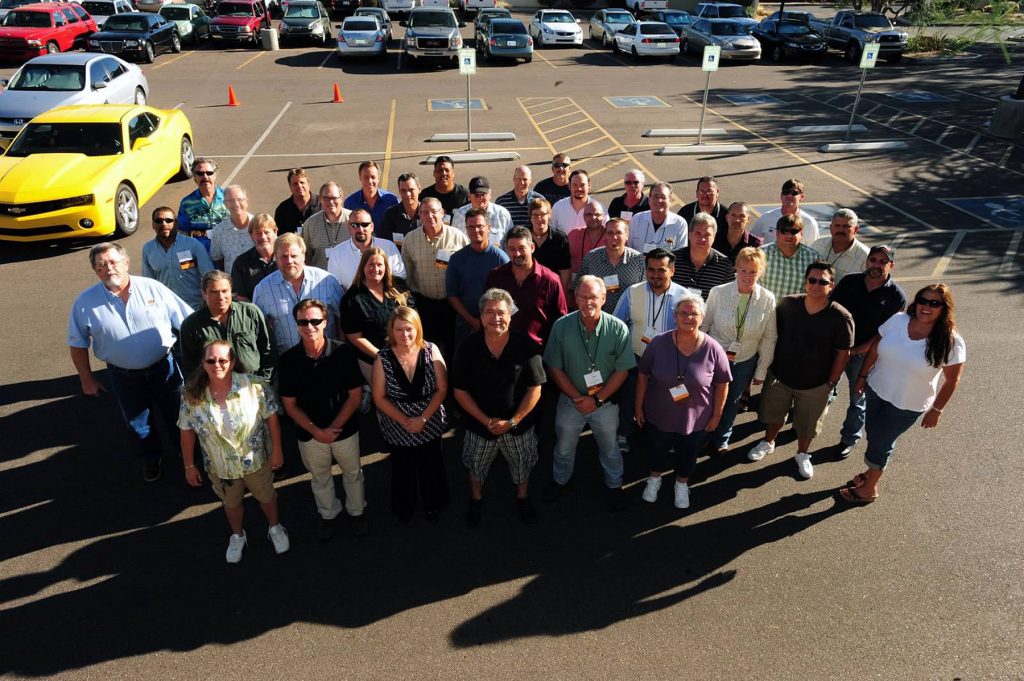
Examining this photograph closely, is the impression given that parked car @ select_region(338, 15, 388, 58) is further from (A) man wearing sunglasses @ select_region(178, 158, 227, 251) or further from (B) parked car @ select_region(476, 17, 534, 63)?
(A) man wearing sunglasses @ select_region(178, 158, 227, 251)

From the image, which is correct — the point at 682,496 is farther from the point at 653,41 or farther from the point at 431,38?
the point at 653,41

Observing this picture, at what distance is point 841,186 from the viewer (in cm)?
1234

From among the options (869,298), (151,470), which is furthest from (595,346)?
(151,470)

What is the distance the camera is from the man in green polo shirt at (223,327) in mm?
4410

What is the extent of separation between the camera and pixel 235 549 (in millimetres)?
4488

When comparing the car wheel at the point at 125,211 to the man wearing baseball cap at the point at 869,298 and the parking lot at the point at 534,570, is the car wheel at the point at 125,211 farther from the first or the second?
the man wearing baseball cap at the point at 869,298

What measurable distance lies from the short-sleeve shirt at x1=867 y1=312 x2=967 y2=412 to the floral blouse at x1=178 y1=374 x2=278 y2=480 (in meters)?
4.32

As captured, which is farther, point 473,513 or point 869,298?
point 869,298

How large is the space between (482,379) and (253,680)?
2.23 metres

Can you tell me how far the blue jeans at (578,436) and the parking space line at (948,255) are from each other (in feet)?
21.5

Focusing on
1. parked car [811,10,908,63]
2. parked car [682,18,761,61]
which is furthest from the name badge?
parked car [811,10,908,63]

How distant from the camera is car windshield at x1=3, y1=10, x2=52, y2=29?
23.1 metres

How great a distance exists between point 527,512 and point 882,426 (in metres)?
Result: 2.71

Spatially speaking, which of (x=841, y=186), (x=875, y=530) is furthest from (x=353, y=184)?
(x=875, y=530)
